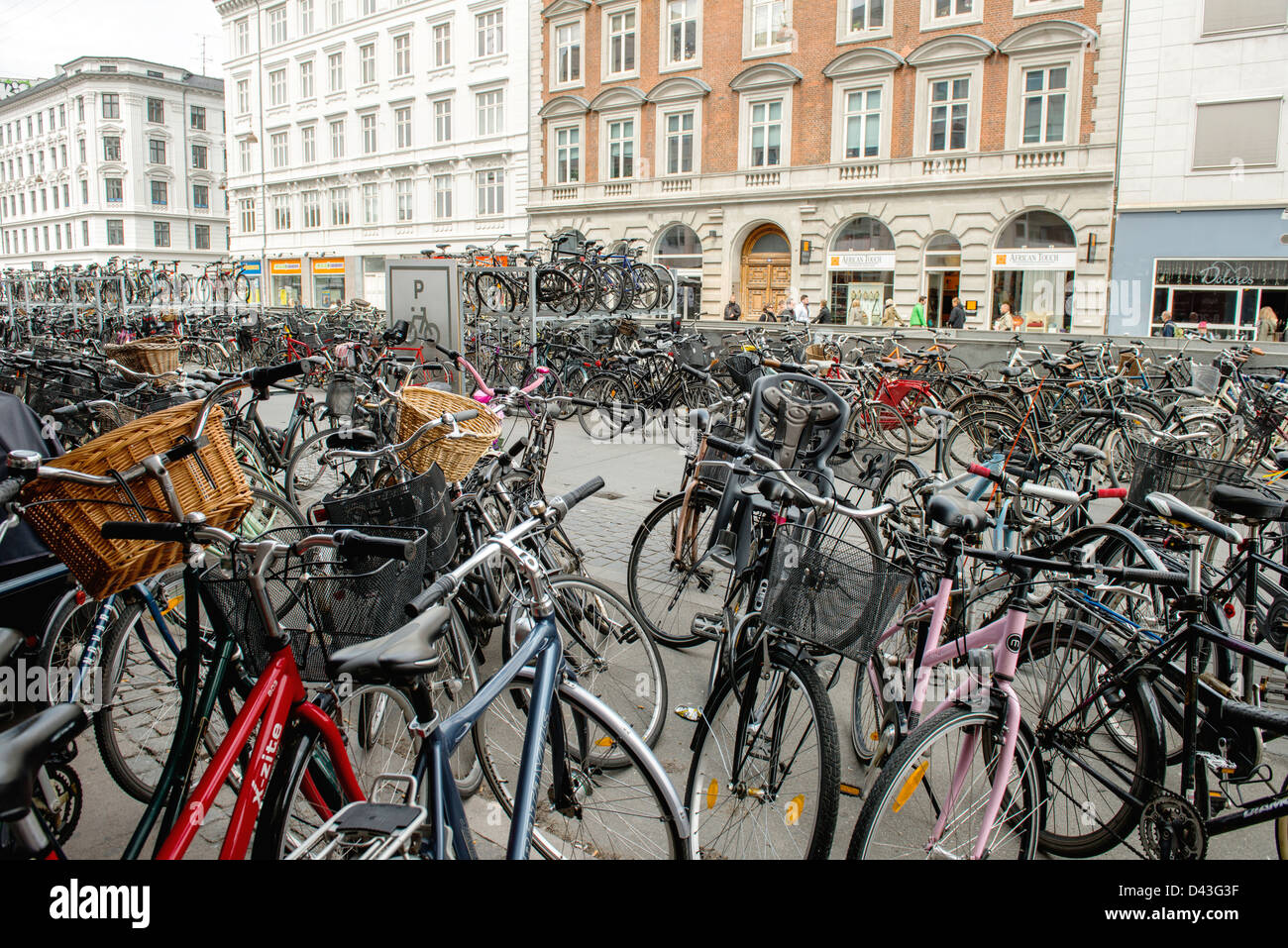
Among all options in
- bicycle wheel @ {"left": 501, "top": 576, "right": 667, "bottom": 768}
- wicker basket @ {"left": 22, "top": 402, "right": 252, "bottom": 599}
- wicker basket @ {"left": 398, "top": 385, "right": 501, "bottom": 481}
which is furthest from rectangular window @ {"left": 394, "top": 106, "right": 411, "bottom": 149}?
bicycle wheel @ {"left": 501, "top": 576, "right": 667, "bottom": 768}

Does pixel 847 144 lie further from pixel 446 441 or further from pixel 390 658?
pixel 390 658

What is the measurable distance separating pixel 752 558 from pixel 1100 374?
28.2 feet

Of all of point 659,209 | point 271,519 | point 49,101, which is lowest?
point 271,519

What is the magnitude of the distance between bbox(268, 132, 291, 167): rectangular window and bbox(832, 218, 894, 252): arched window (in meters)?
31.1

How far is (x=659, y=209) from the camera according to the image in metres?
29.6

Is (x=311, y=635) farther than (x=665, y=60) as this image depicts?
No

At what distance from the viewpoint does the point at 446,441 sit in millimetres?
4172

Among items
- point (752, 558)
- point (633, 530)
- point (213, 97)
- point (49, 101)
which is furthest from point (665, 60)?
point (49, 101)

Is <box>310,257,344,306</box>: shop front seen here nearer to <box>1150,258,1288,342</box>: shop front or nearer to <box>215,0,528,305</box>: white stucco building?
<box>215,0,528,305</box>: white stucco building

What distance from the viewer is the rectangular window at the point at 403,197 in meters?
38.3

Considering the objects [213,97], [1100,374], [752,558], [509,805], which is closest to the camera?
[509,805]

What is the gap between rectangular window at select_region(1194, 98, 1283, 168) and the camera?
2070 centimetres
